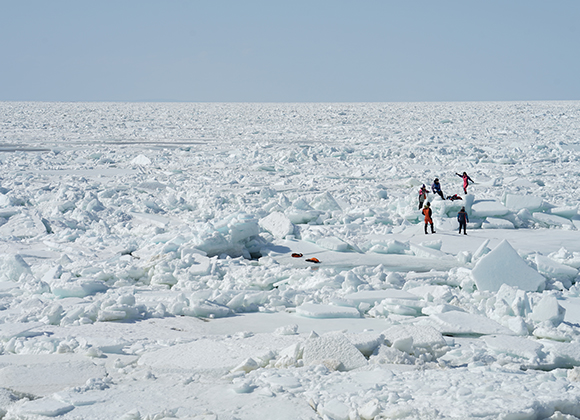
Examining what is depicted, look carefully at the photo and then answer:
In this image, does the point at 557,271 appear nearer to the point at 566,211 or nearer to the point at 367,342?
the point at 566,211

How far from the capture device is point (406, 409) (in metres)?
3.29

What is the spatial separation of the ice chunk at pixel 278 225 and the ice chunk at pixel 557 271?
359 centimetres

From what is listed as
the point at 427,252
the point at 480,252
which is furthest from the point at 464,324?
the point at 427,252

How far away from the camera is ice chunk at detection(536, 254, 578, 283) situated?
276 inches

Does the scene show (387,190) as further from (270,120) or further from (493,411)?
(270,120)

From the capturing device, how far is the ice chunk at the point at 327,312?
568 centimetres

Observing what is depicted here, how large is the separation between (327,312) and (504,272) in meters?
2.12

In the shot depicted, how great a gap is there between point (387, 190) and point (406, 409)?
Result: 10259mm

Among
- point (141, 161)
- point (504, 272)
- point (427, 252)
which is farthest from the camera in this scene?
point (141, 161)

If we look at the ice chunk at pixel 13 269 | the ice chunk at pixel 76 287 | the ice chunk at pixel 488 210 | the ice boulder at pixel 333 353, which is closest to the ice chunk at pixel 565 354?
the ice boulder at pixel 333 353

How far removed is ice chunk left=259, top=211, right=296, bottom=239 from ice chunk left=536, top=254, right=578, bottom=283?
141 inches

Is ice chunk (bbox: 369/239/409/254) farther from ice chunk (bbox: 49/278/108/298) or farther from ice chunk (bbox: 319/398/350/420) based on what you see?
ice chunk (bbox: 319/398/350/420)

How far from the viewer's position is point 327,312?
5.68m

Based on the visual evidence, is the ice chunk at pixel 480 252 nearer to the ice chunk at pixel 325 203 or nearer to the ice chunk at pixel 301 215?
the ice chunk at pixel 301 215
